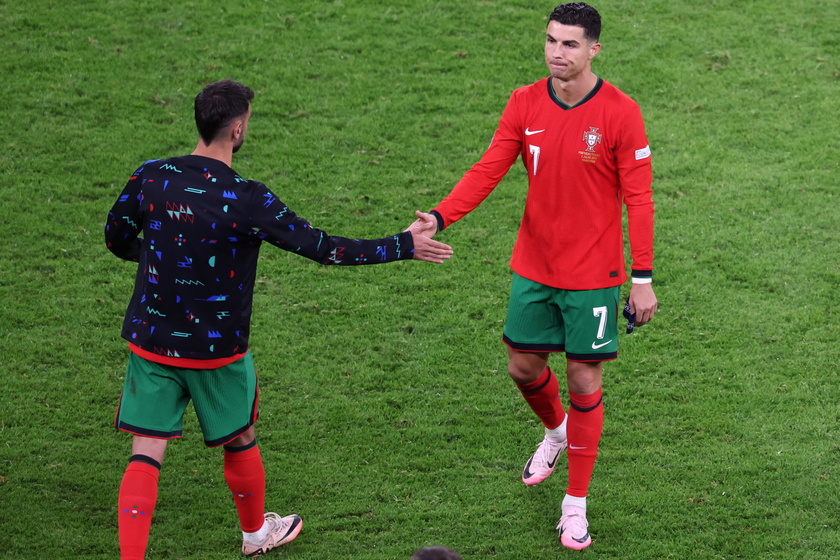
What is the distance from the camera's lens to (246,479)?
4477mm

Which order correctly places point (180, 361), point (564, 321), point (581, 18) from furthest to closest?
point (564, 321)
point (581, 18)
point (180, 361)

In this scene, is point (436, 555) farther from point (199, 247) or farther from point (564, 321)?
point (564, 321)

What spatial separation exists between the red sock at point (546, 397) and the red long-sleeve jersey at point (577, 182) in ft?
1.91

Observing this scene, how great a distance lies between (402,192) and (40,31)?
174 inches

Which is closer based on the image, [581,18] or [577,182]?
[581,18]

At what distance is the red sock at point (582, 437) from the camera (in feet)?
15.8

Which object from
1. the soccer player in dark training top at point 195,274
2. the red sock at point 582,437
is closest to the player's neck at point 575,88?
the soccer player in dark training top at point 195,274

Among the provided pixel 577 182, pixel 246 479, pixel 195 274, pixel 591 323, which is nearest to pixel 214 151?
pixel 195 274

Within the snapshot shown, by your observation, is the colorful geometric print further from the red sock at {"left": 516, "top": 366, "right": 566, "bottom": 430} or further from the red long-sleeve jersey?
the red sock at {"left": 516, "top": 366, "right": 566, "bottom": 430}

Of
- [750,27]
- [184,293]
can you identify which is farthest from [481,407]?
[750,27]

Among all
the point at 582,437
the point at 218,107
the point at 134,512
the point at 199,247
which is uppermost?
the point at 218,107

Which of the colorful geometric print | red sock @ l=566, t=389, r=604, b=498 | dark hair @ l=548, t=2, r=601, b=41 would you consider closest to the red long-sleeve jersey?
dark hair @ l=548, t=2, r=601, b=41

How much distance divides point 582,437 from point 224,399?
5.50 ft

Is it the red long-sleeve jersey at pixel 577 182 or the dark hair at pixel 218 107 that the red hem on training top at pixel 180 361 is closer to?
the dark hair at pixel 218 107
